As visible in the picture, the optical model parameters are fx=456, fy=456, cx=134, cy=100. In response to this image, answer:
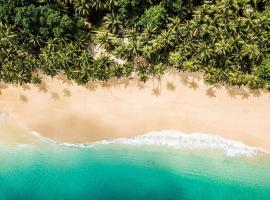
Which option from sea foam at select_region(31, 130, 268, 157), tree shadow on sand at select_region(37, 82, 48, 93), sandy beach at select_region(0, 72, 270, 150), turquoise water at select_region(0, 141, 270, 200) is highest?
tree shadow on sand at select_region(37, 82, 48, 93)

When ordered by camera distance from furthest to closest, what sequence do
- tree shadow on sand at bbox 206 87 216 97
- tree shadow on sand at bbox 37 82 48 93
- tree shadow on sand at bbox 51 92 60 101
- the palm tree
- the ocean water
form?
Answer: tree shadow on sand at bbox 37 82 48 93, tree shadow on sand at bbox 51 92 60 101, tree shadow on sand at bbox 206 87 216 97, the ocean water, the palm tree

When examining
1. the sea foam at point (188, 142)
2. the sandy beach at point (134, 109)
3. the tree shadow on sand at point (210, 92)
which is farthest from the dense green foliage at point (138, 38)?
the sea foam at point (188, 142)

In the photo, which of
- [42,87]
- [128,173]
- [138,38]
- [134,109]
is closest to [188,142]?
[134,109]

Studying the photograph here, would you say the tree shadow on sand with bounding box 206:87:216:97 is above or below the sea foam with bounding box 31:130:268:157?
above

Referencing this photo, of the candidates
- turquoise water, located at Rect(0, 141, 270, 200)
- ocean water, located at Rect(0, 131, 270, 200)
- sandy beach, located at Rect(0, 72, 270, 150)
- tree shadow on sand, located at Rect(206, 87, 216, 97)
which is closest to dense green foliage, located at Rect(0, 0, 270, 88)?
tree shadow on sand, located at Rect(206, 87, 216, 97)

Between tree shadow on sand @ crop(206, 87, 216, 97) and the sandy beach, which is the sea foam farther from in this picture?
→ tree shadow on sand @ crop(206, 87, 216, 97)

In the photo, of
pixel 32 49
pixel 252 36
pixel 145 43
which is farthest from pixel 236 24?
pixel 32 49
